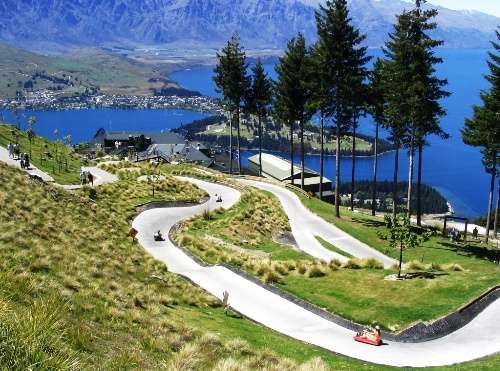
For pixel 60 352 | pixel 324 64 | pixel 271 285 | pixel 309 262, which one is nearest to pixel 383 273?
pixel 309 262

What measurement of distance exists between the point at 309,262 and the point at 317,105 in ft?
51.7

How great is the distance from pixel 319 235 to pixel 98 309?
26.9 meters

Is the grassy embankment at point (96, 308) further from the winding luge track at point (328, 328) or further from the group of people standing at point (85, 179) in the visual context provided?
the group of people standing at point (85, 179)

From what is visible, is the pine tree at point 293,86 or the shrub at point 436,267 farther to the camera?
the pine tree at point 293,86

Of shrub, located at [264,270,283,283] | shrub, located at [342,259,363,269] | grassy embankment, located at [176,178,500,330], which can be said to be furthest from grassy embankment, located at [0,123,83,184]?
shrub, located at [342,259,363,269]

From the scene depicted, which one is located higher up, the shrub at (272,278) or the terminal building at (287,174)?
the shrub at (272,278)

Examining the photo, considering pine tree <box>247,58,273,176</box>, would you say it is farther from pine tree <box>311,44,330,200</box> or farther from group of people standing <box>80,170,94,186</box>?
group of people standing <box>80,170,94,186</box>

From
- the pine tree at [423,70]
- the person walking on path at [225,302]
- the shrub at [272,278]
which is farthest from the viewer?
the pine tree at [423,70]

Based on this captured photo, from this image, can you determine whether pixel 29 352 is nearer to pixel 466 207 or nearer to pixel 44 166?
pixel 44 166

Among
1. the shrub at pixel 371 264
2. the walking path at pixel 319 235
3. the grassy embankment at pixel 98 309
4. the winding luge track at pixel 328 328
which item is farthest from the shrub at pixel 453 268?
the grassy embankment at pixel 98 309

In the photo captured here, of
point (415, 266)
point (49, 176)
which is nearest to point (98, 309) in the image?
point (415, 266)

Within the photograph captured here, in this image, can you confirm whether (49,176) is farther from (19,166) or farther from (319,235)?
(319,235)

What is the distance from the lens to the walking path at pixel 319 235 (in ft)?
117

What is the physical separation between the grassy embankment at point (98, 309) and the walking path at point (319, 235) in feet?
41.5
